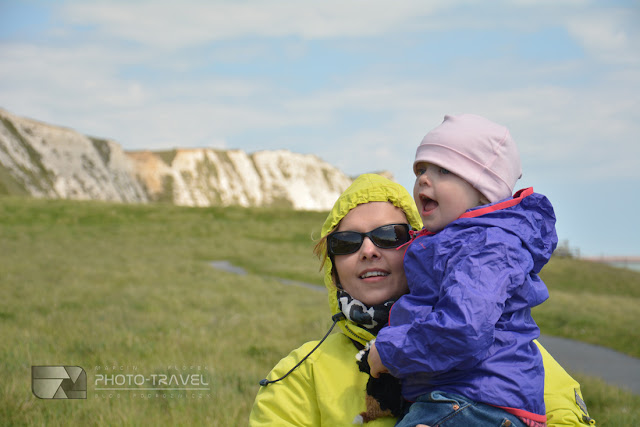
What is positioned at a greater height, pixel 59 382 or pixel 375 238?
pixel 375 238

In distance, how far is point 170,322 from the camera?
8.76 m

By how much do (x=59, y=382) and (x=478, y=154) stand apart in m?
4.43

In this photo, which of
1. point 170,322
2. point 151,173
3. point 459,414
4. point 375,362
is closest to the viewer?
Result: point 459,414

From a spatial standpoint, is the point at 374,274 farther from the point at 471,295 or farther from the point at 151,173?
the point at 151,173

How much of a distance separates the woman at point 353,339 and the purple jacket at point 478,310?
266mm

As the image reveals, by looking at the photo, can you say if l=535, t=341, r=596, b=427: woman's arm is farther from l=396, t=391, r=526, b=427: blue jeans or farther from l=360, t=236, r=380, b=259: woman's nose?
l=360, t=236, r=380, b=259: woman's nose

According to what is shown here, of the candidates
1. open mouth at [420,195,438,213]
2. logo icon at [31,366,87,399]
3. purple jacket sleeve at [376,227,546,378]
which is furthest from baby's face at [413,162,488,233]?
logo icon at [31,366,87,399]

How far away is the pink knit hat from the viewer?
8.06 feet

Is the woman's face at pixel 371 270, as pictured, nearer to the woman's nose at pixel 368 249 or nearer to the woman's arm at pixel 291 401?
the woman's nose at pixel 368 249

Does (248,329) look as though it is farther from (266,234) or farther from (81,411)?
(266,234)

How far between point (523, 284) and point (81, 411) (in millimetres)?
3727

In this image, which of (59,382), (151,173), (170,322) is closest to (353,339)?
(59,382)

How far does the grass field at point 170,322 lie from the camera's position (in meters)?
4.84

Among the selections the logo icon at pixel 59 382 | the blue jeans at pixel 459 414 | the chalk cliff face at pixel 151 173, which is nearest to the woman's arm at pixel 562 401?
the blue jeans at pixel 459 414
